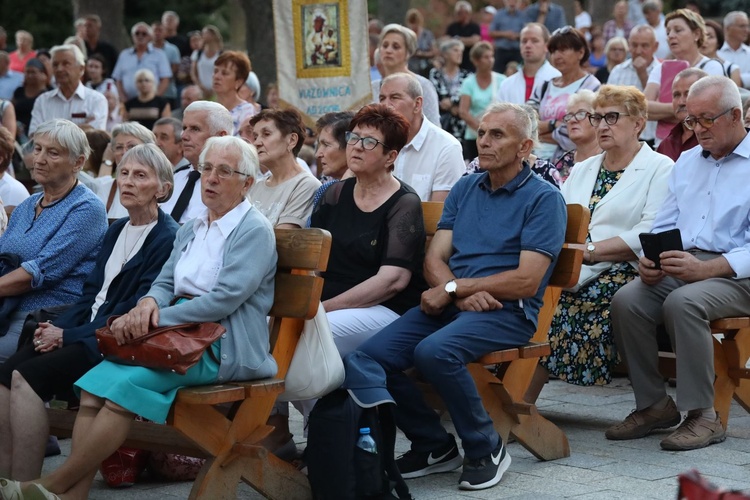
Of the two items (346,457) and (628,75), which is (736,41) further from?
(346,457)

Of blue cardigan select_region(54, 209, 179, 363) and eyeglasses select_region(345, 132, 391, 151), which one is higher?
eyeglasses select_region(345, 132, 391, 151)

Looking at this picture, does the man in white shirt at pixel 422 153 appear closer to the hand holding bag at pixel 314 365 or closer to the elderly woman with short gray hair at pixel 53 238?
the elderly woman with short gray hair at pixel 53 238

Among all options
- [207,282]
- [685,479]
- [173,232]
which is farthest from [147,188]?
[685,479]

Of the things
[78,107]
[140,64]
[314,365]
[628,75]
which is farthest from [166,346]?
[140,64]

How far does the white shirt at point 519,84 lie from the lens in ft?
31.9

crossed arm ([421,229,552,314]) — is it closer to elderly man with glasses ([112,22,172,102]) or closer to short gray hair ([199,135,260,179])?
short gray hair ([199,135,260,179])

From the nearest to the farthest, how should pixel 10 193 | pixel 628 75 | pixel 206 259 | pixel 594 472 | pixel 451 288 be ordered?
pixel 206 259 → pixel 594 472 → pixel 451 288 → pixel 10 193 → pixel 628 75

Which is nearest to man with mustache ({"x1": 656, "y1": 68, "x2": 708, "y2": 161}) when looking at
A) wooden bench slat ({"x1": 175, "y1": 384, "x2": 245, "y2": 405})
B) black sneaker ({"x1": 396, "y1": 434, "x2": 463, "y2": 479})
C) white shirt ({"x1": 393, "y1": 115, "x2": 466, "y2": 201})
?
white shirt ({"x1": 393, "y1": 115, "x2": 466, "y2": 201})

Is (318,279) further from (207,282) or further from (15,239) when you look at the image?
(15,239)

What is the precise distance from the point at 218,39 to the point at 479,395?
41.2ft

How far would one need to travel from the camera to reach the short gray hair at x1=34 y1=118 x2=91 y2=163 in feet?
18.9

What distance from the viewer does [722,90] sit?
18.6 ft

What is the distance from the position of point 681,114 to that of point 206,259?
11.2ft

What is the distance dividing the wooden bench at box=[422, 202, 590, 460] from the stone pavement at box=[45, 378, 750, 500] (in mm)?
116
